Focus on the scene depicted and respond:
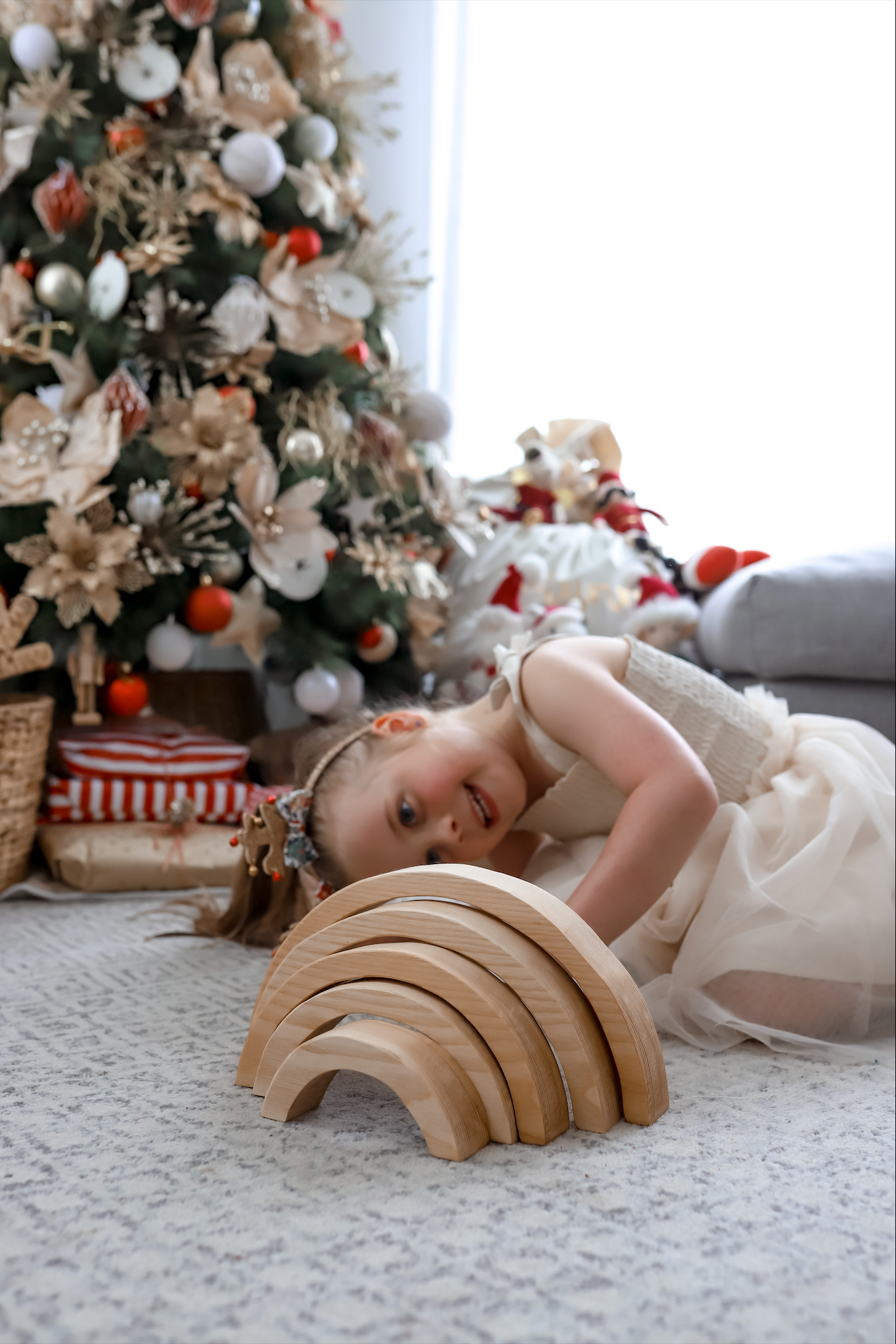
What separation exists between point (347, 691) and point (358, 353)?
56 centimetres

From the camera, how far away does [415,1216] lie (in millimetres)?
524

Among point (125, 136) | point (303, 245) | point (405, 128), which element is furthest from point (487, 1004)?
point (405, 128)

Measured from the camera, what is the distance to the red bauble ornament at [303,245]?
1603 millimetres

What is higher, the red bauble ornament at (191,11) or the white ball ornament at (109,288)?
the red bauble ornament at (191,11)

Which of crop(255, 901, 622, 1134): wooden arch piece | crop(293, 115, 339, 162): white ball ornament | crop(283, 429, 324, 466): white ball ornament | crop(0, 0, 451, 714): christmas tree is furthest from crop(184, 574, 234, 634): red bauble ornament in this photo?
crop(255, 901, 622, 1134): wooden arch piece

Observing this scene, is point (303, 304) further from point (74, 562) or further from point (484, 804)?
point (484, 804)

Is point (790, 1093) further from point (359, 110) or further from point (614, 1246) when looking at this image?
point (359, 110)

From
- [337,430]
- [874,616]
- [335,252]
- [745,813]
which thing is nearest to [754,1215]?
[745,813]

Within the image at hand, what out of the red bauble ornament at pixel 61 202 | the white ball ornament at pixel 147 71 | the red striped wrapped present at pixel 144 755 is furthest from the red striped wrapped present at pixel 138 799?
the white ball ornament at pixel 147 71

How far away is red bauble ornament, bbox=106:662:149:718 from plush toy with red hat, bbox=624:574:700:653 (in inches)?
32.6

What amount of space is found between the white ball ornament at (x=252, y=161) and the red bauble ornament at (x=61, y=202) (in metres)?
0.22

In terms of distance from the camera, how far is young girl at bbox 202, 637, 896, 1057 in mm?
882

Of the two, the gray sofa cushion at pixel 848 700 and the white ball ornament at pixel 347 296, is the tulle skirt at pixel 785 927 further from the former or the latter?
the white ball ornament at pixel 347 296

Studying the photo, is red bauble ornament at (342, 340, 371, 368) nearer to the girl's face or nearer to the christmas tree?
the christmas tree
